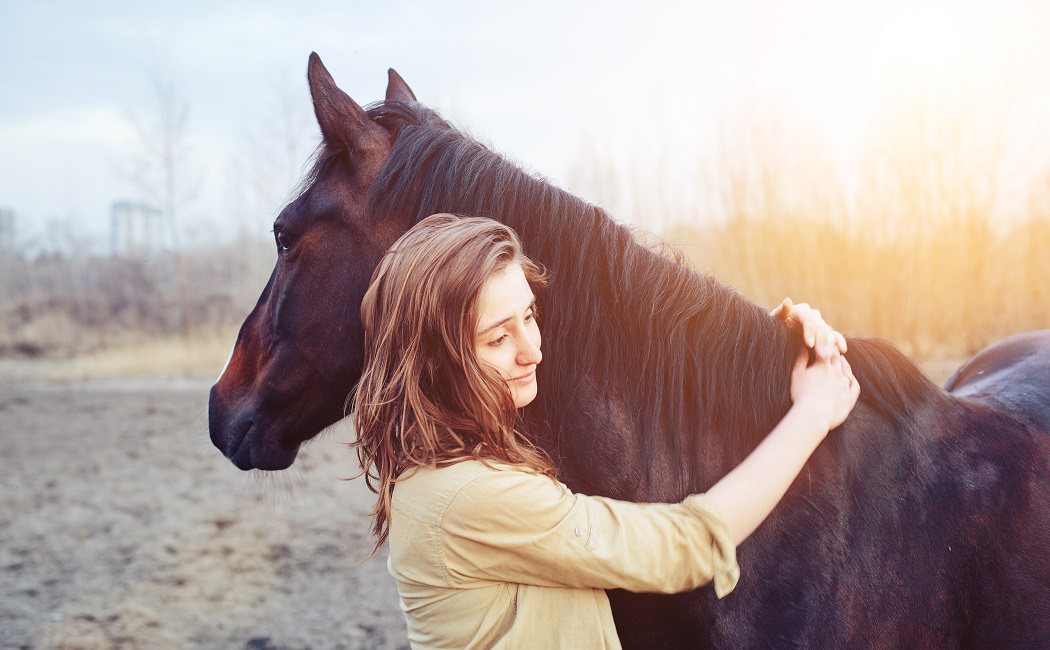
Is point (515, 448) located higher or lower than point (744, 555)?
higher

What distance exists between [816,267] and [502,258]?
9.53 meters

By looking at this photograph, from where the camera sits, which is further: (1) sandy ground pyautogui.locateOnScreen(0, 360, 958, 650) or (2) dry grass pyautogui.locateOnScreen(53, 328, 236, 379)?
(2) dry grass pyautogui.locateOnScreen(53, 328, 236, 379)

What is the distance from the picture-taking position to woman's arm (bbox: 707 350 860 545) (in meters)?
1.25

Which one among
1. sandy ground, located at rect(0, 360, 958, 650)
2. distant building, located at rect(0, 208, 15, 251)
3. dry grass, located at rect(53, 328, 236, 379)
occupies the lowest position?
dry grass, located at rect(53, 328, 236, 379)

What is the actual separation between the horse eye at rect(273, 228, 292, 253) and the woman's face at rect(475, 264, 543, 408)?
2.52 ft

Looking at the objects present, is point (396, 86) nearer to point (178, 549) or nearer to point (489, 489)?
point (489, 489)

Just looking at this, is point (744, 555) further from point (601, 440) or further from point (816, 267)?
point (816, 267)

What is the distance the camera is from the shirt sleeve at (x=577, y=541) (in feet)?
3.86

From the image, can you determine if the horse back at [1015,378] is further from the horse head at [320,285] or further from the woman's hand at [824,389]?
the horse head at [320,285]

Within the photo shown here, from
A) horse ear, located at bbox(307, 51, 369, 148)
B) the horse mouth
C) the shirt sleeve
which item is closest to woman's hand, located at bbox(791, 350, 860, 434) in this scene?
the shirt sleeve

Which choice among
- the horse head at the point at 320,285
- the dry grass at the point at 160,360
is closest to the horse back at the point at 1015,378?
the horse head at the point at 320,285

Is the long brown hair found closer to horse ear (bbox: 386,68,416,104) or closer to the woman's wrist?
the woman's wrist

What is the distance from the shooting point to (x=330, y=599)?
445 cm

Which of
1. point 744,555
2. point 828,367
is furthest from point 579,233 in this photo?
point 744,555
